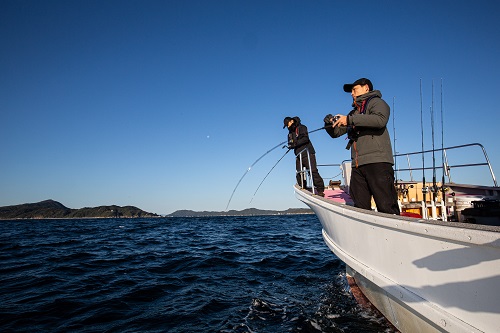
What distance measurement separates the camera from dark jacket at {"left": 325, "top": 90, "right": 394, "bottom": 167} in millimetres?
2715

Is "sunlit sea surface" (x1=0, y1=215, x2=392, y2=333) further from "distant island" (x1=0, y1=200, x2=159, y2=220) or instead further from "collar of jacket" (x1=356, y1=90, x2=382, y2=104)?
"distant island" (x1=0, y1=200, x2=159, y2=220)

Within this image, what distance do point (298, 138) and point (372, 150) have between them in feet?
10.1

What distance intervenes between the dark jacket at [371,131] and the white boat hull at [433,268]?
647 mm

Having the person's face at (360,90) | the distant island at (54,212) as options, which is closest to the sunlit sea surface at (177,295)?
the person's face at (360,90)

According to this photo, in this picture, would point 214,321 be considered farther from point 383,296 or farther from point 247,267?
point 247,267

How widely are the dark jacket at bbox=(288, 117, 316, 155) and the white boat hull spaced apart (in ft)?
10.4

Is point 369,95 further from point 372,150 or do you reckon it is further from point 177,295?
point 177,295

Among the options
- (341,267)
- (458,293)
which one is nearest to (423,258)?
(458,293)

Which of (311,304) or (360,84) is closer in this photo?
(360,84)

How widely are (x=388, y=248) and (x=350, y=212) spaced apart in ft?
1.89

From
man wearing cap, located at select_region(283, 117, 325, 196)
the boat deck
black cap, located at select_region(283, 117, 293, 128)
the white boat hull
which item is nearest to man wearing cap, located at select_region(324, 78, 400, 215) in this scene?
the white boat hull

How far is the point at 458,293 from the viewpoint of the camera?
1.64 metres

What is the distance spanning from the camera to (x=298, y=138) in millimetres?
5949

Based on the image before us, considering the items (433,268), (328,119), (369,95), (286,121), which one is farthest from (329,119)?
(286,121)
